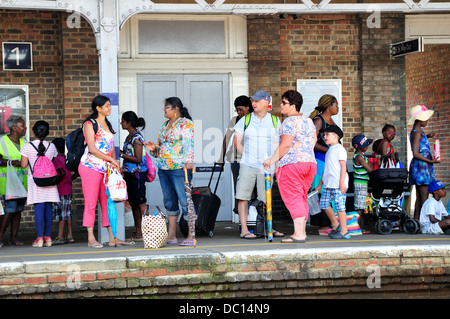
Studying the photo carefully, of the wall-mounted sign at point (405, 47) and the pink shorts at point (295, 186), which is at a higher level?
the wall-mounted sign at point (405, 47)

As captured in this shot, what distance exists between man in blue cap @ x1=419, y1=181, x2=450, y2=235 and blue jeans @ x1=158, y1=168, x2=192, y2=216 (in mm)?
3255

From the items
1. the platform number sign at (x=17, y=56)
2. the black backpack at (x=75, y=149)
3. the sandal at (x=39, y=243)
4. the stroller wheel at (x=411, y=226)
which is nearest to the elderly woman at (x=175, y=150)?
the black backpack at (x=75, y=149)

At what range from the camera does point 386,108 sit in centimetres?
1299

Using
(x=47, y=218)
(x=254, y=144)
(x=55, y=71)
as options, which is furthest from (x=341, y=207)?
(x=55, y=71)

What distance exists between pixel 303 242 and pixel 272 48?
447 cm

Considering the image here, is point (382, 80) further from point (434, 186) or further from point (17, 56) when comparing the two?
point (17, 56)

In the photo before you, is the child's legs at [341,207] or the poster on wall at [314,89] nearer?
the child's legs at [341,207]

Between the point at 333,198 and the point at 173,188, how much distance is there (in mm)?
2028

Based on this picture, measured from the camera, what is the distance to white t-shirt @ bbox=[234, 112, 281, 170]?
9.58 m

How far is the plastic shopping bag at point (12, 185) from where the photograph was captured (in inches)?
380

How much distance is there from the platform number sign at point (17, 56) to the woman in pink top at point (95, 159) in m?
3.27

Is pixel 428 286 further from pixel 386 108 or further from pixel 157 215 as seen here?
pixel 386 108

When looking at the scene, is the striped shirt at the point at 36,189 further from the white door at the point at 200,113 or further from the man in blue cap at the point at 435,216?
the man in blue cap at the point at 435,216

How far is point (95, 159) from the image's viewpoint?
9070 millimetres
